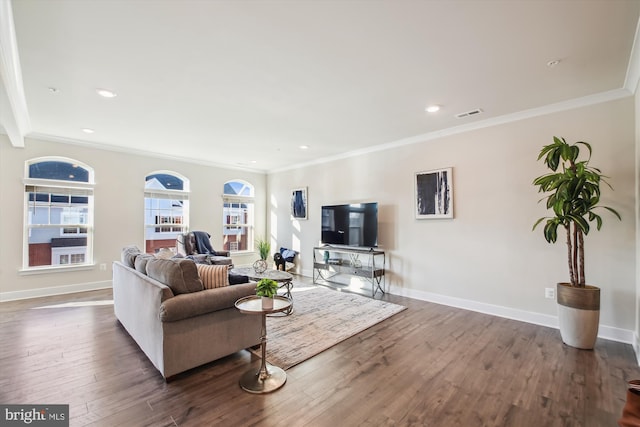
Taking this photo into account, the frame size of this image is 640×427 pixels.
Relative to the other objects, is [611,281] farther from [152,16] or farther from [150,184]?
[150,184]

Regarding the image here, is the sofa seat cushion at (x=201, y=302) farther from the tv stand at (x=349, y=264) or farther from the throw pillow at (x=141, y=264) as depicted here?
the tv stand at (x=349, y=264)

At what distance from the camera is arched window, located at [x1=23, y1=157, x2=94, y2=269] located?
4855 millimetres

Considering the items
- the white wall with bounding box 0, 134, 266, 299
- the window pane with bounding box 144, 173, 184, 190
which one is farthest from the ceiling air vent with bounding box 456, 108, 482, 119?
the window pane with bounding box 144, 173, 184, 190

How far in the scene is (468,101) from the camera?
3.45 metres

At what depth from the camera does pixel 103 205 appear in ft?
17.9

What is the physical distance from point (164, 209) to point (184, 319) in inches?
185

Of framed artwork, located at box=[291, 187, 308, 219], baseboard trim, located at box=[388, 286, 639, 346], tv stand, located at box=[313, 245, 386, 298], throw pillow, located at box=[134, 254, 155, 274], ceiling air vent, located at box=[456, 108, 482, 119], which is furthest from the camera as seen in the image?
framed artwork, located at box=[291, 187, 308, 219]

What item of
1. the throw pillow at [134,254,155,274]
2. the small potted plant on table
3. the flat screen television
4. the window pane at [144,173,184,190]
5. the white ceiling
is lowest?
the small potted plant on table

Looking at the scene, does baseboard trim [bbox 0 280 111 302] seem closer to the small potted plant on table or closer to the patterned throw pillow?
the patterned throw pillow

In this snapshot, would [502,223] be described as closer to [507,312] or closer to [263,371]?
[507,312]

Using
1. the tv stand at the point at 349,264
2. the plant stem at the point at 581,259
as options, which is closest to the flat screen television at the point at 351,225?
the tv stand at the point at 349,264

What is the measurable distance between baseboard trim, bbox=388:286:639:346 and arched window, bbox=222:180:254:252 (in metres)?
4.33

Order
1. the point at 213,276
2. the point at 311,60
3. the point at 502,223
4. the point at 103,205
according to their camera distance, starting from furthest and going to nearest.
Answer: the point at 103,205 < the point at 502,223 < the point at 213,276 < the point at 311,60

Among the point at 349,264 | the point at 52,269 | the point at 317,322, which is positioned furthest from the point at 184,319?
the point at 52,269
